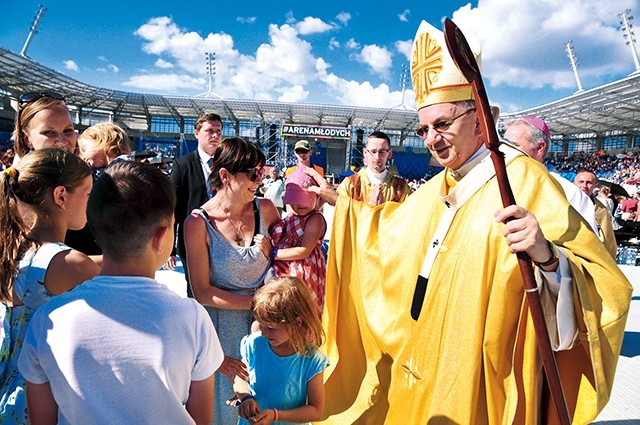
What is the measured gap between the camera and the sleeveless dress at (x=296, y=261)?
2.79m

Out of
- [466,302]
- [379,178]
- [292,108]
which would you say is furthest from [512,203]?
[292,108]

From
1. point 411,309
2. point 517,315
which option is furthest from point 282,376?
point 517,315

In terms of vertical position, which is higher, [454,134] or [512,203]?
[454,134]

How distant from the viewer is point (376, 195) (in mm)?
3543

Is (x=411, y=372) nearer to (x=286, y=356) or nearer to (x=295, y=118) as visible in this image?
(x=286, y=356)

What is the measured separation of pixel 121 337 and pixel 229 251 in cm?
121

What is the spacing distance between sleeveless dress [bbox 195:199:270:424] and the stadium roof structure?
116 feet

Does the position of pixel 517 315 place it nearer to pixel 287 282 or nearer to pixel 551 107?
pixel 287 282

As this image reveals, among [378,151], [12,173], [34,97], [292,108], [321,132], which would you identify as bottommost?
[12,173]

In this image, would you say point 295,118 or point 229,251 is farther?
point 295,118

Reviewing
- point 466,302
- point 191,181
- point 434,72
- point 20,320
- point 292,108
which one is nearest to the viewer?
point 20,320

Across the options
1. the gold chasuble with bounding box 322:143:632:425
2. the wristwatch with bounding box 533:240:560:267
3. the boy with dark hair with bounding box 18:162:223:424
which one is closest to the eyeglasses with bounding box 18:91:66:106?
the boy with dark hair with bounding box 18:162:223:424

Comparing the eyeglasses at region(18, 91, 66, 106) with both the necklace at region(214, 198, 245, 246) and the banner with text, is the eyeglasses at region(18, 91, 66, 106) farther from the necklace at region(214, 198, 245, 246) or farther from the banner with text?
the banner with text

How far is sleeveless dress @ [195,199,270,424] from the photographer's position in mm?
2320
